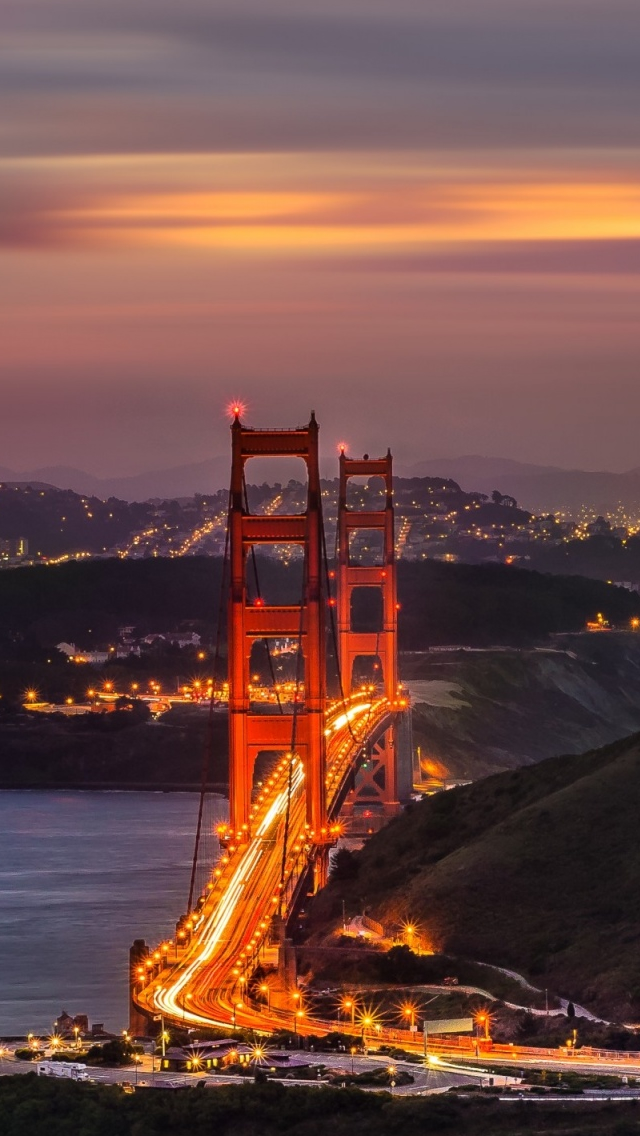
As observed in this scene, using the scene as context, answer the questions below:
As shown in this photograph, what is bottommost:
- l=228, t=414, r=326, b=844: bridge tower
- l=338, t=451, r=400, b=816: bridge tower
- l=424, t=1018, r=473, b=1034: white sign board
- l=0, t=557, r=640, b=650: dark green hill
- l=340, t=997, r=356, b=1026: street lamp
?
l=424, t=1018, r=473, b=1034: white sign board

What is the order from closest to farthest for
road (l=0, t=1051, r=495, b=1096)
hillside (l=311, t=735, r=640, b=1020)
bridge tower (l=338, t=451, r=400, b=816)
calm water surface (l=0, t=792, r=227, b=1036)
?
road (l=0, t=1051, r=495, b=1096), hillside (l=311, t=735, r=640, b=1020), calm water surface (l=0, t=792, r=227, b=1036), bridge tower (l=338, t=451, r=400, b=816)

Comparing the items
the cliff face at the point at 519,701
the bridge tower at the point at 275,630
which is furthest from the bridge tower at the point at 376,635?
the bridge tower at the point at 275,630

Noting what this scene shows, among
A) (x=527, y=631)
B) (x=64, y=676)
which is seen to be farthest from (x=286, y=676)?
(x=527, y=631)

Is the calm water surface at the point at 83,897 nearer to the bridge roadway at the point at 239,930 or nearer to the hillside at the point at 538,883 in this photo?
the bridge roadway at the point at 239,930

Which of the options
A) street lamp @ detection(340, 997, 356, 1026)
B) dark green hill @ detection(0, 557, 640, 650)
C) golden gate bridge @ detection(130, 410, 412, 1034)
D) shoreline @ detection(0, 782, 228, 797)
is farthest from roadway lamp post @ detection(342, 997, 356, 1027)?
dark green hill @ detection(0, 557, 640, 650)

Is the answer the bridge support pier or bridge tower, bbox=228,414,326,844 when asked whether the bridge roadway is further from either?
bridge tower, bbox=228,414,326,844

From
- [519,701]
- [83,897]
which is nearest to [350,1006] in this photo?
[83,897]
